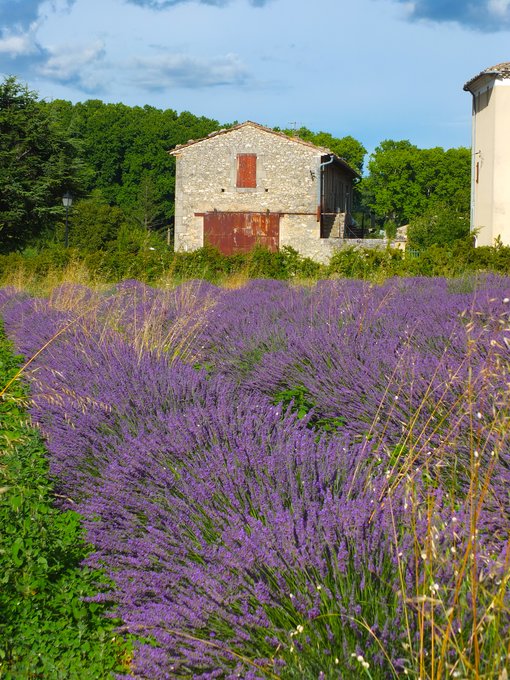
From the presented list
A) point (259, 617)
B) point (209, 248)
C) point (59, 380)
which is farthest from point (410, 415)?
point (209, 248)

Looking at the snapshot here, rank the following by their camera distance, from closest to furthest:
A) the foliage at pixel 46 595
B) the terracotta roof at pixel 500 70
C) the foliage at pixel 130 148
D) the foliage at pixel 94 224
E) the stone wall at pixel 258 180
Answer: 1. the foliage at pixel 46 595
2. the terracotta roof at pixel 500 70
3. the stone wall at pixel 258 180
4. the foliage at pixel 94 224
5. the foliage at pixel 130 148

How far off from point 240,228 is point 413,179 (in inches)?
1791

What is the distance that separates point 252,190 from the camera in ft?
116

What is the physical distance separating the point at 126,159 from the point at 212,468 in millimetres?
71451

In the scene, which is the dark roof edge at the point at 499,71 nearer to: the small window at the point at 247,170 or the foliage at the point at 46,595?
the small window at the point at 247,170

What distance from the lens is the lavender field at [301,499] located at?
2287 millimetres

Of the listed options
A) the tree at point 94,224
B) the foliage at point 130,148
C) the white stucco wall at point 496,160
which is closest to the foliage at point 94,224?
the tree at point 94,224

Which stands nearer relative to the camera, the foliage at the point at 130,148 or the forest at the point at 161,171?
the forest at the point at 161,171

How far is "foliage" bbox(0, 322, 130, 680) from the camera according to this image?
2932 millimetres

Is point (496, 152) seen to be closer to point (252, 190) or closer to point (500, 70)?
point (500, 70)

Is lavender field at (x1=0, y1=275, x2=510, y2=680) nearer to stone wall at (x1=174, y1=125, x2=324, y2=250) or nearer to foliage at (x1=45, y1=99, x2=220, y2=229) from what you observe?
stone wall at (x1=174, y1=125, x2=324, y2=250)

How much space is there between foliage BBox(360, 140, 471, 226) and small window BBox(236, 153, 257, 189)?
4236cm

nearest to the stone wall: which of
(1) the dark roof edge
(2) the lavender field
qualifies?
(1) the dark roof edge

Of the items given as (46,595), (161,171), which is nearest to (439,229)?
(46,595)
